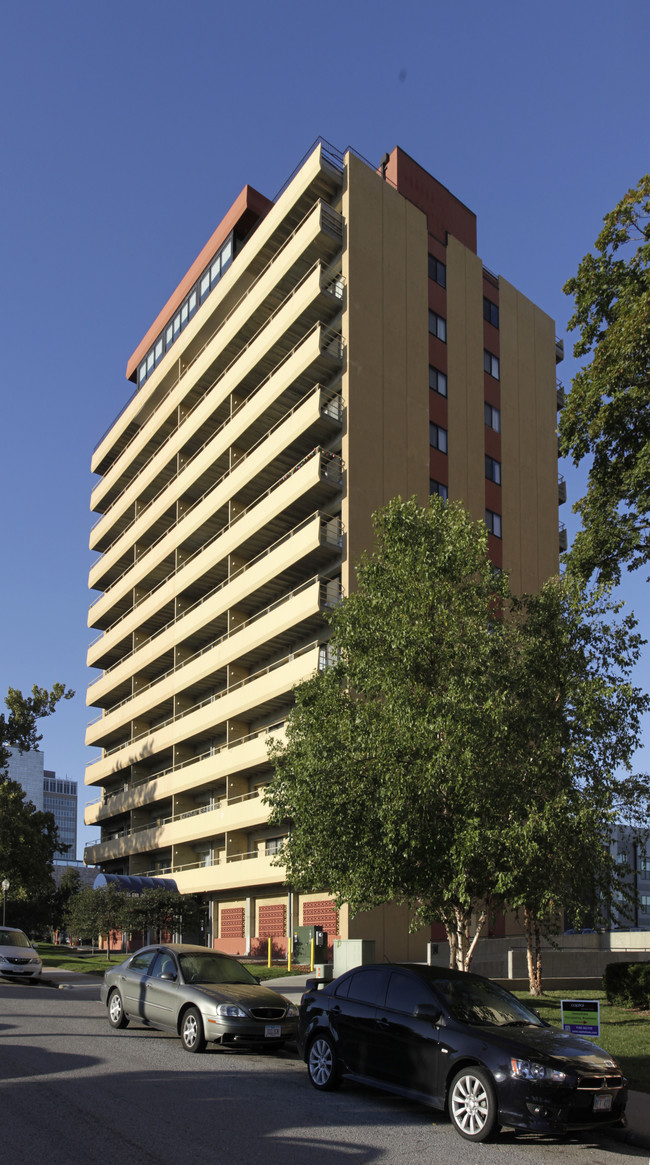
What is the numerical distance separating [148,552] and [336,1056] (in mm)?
47246

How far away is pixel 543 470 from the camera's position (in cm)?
4794

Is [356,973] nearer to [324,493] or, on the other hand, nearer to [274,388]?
[324,493]

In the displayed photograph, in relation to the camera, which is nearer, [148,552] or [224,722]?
[224,722]

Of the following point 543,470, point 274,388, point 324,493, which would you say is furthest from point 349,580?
point 543,470

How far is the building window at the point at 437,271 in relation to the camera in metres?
43.3

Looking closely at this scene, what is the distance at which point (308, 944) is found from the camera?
33906 mm

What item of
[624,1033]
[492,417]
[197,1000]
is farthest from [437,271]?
[197,1000]

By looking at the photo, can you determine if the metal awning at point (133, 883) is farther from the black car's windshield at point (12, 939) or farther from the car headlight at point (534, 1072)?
the car headlight at point (534, 1072)

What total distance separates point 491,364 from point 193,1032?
3726 centimetres

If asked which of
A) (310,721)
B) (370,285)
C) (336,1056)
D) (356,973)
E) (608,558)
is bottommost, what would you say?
(336,1056)

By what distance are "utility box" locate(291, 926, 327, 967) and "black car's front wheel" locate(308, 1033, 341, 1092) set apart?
21219mm

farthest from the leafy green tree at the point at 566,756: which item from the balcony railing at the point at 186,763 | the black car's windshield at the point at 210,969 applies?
the balcony railing at the point at 186,763

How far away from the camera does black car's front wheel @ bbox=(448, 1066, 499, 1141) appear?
9234 mm

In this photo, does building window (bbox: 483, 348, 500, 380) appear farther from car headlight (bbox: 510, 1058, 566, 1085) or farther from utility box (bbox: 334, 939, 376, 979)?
car headlight (bbox: 510, 1058, 566, 1085)
